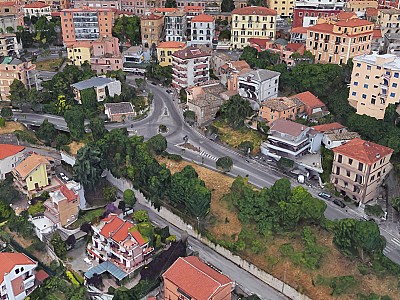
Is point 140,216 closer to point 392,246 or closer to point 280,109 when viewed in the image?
point 280,109

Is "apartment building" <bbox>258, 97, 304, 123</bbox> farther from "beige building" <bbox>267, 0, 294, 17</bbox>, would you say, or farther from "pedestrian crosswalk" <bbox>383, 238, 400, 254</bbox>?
"beige building" <bbox>267, 0, 294, 17</bbox>

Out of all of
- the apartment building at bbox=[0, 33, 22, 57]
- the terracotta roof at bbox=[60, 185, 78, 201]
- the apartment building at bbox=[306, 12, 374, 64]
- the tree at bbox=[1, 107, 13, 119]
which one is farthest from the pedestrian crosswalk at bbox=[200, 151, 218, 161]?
the apartment building at bbox=[0, 33, 22, 57]

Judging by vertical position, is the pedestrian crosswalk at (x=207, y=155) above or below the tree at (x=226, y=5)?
below

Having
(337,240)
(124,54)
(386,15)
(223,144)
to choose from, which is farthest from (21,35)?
(337,240)

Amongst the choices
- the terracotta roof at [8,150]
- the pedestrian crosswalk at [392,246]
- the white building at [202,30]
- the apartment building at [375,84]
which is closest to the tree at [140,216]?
the terracotta roof at [8,150]

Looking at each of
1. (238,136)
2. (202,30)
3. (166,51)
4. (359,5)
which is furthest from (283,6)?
(238,136)

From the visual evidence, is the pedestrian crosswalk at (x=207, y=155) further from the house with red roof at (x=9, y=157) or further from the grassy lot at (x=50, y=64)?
the grassy lot at (x=50, y=64)

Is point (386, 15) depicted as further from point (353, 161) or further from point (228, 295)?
point (228, 295)
